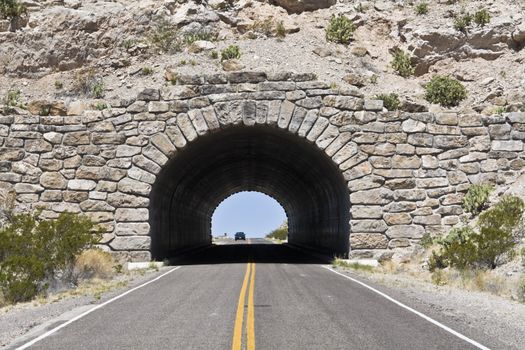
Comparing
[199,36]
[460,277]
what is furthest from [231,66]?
[460,277]

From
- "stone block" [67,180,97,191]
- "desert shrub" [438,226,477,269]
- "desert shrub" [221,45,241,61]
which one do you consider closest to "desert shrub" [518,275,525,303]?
"desert shrub" [438,226,477,269]

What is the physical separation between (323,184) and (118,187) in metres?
12.0

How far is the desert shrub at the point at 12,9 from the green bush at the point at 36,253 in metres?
30.0

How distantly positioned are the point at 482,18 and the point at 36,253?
34452 mm

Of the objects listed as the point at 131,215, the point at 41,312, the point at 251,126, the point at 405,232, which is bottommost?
the point at 41,312

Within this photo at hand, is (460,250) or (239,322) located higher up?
(460,250)

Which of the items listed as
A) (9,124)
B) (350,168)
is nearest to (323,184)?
(350,168)

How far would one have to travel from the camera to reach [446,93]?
32.5 meters

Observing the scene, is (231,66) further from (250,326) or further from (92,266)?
(250,326)

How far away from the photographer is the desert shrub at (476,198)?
23.3 metres

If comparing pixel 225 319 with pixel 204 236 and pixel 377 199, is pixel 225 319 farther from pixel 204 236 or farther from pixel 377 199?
pixel 204 236

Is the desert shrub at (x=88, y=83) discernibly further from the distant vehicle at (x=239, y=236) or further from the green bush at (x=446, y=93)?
the distant vehicle at (x=239, y=236)

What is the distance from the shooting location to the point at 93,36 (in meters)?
42.8

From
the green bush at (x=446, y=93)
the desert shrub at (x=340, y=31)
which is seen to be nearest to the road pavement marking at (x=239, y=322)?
the green bush at (x=446, y=93)
